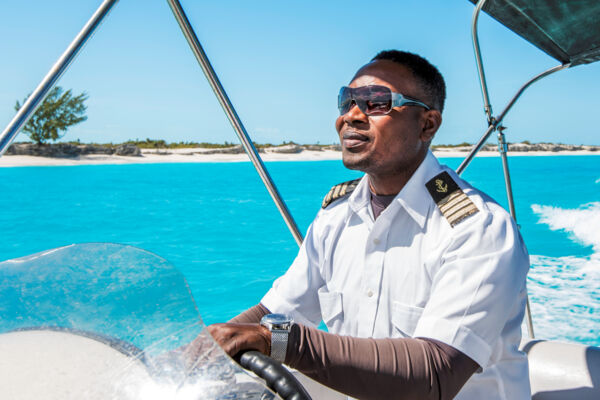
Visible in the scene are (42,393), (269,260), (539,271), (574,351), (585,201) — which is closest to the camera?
(42,393)

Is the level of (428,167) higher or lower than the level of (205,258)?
higher

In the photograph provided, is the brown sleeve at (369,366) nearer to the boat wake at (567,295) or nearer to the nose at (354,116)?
the nose at (354,116)

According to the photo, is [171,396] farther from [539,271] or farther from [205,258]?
[205,258]

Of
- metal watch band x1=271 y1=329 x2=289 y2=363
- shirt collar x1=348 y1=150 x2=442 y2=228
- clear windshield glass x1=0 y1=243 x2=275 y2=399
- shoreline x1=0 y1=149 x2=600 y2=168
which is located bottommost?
shoreline x1=0 y1=149 x2=600 y2=168

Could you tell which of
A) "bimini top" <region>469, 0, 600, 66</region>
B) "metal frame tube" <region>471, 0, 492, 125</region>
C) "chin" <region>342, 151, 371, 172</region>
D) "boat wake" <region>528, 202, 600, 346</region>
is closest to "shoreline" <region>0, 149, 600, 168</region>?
"boat wake" <region>528, 202, 600, 346</region>

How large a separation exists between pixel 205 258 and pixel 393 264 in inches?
277

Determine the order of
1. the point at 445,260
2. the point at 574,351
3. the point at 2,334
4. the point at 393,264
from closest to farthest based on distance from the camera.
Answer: the point at 2,334, the point at 445,260, the point at 393,264, the point at 574,351

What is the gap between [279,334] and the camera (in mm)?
713

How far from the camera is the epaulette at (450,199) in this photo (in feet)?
3.01

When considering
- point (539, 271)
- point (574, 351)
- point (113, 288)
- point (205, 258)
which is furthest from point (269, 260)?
point (113, 288)

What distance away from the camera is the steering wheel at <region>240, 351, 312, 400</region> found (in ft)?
1.90

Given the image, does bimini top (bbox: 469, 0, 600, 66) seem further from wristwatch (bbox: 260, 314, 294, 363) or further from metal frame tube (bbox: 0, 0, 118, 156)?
wristwatch (bbox: 260, 314, 294, 363)

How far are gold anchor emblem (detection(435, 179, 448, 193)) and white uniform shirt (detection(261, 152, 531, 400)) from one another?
1.0 inches

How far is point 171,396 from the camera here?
0.54 meters
